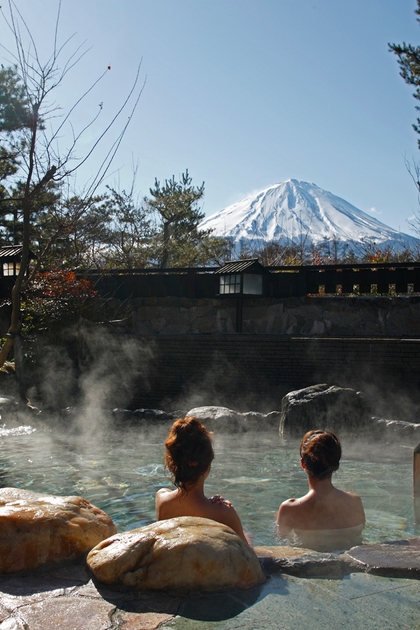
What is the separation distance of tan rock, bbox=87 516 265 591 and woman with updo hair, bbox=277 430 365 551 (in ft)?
3.46

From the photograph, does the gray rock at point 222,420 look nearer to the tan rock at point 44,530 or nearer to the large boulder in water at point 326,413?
the large boulder in water at point 326,413

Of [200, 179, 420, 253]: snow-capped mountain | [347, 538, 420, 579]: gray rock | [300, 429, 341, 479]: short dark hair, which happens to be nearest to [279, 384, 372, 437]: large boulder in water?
[300, 429, 341, 479]: short dark hair

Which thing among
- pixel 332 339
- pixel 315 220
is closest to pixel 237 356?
pixel 332 339

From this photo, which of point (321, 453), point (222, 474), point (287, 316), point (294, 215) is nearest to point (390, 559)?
point (321, 453)

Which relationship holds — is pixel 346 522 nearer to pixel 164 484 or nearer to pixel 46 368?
pixel 164 484

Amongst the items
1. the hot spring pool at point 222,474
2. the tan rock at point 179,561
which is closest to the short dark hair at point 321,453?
the hot spring pool at point 222,474

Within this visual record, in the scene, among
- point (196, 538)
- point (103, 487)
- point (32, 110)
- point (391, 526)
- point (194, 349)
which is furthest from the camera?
point (194, 349)

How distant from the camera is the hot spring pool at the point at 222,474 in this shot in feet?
17.5

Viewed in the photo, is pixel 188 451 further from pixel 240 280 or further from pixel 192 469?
pixel 240 280

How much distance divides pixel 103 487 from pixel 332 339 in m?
5.42

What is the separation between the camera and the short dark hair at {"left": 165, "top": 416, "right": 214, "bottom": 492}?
3.30 m

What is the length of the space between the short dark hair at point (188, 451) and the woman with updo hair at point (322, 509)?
2.64 feet

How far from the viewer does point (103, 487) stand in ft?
21.0

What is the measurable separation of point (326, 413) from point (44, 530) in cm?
641
